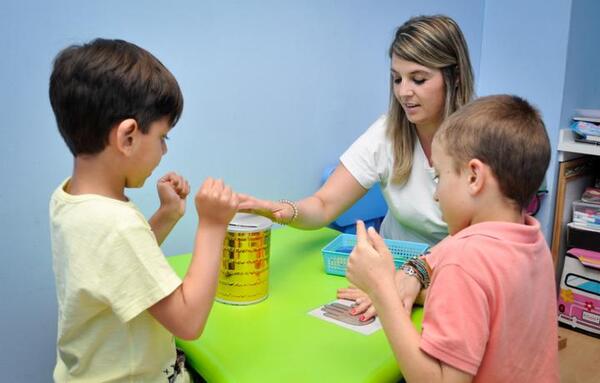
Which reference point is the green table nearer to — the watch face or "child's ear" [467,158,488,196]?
the watch face

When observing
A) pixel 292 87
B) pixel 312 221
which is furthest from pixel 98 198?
pixel 292 87

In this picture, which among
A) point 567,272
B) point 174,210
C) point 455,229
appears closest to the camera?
point 455,229

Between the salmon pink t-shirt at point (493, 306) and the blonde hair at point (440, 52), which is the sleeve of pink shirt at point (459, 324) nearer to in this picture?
the salmon pink t-shirt at point (493, 306)

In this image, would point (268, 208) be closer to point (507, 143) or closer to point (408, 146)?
point (408, 146)

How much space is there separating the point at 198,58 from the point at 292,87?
35 cm

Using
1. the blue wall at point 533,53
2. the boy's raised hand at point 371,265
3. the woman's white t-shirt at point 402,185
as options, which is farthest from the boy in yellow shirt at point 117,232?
the blue wall at point 533,53

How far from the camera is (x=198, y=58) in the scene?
1.37 metres

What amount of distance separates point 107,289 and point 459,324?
476mm

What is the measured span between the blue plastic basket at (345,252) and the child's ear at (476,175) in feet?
1.56

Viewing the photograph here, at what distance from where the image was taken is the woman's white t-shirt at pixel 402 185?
4.72ft

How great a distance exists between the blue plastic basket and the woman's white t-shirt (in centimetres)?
16

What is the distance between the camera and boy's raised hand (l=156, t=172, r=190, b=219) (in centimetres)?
100

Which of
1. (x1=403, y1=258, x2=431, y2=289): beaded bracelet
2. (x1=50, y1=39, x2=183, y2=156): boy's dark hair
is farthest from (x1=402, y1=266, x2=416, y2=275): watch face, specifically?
(x1=50, y1=39, x2=183, y2=156): boy's dark hair

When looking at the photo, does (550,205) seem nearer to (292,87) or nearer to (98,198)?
(292,87)
